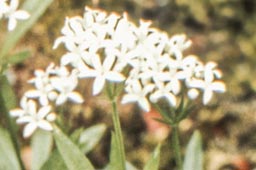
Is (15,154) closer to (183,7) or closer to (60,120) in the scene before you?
(60,120)

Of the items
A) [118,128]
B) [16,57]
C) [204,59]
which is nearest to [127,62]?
[118,128]

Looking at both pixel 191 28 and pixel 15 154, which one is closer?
pixel 15 154

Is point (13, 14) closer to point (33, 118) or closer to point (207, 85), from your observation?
point (33, 118)

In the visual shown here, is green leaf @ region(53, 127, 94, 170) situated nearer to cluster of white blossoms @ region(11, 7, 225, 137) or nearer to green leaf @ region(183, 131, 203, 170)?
cluster of white blossoms @ region(11, 7, 225, 137)

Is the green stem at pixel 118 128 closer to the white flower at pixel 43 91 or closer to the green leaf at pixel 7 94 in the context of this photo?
the white flower at pixel 43 91

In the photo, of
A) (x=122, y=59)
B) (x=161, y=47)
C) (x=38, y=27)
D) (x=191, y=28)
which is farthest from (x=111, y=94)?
(x=191, y=28)

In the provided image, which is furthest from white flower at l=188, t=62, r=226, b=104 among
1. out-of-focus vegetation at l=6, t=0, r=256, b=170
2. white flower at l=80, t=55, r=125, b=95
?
out-of-focus vegetation at l=6, t=0, r=256, b=170

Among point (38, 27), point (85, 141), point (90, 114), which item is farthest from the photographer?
point (38, 27)
